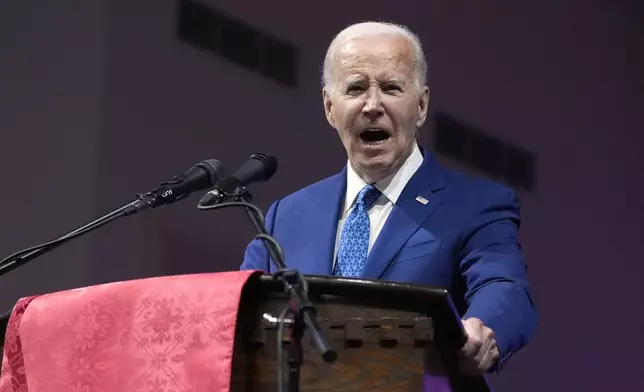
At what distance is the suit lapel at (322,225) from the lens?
75.1 inches

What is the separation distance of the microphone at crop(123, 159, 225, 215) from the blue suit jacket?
0.85ft

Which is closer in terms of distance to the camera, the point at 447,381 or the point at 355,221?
the point at 447,381

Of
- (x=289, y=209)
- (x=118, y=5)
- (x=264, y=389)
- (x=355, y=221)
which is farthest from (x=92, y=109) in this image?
(x=264, y=389)

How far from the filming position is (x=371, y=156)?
2.06m

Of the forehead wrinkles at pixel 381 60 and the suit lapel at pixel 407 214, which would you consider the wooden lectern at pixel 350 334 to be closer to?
the suit lapel at pixel 407 214

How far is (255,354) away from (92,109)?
2368mm

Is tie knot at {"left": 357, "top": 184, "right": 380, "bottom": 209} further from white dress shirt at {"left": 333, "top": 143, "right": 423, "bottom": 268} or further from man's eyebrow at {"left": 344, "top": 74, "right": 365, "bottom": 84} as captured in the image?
man's eyebrow at {"left": 344, "top": 74, "right": 365, "bottom": 84}

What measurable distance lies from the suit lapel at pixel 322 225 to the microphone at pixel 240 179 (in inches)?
8.0

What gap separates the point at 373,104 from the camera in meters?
2.02

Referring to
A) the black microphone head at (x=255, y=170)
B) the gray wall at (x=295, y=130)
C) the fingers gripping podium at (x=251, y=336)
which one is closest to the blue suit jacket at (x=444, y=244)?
the black microphone head at (x=255, y=170)

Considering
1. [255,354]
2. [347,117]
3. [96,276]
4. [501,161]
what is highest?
[347,117]

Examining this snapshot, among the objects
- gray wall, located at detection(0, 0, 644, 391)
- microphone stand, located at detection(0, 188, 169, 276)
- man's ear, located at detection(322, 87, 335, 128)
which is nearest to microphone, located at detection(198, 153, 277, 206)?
microphone stand, located at detection(0, 188, 169, 276)

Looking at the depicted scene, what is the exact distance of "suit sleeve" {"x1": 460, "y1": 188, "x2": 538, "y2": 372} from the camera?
5.20ft

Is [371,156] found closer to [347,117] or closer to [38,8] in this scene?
[347,117]
